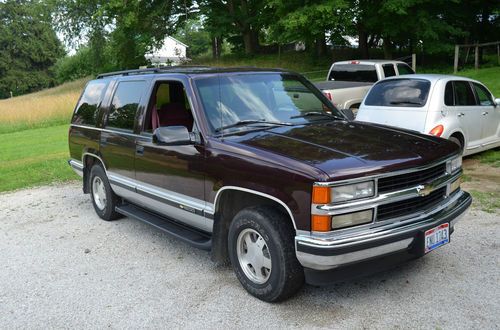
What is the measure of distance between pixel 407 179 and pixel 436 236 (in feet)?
1.79

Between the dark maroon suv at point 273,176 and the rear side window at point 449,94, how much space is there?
3.49 meters

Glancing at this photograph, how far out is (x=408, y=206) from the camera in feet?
12.4

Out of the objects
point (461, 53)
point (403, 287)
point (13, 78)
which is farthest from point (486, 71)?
point (13, 78)

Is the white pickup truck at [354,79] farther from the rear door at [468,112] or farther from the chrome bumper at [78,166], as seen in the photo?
the chrome bumper at [78,166]

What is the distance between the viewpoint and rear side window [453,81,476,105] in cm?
821

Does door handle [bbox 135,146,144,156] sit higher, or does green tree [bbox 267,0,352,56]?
green tree [bbox 267,0,352,56]

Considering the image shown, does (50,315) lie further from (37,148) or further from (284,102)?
(37,148)

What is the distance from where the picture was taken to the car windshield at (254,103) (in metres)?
4.54

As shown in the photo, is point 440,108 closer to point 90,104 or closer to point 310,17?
point 90,104

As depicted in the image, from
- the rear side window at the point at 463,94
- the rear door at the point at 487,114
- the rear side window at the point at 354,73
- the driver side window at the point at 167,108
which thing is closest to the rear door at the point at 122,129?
the driver side window at the point at 167,108

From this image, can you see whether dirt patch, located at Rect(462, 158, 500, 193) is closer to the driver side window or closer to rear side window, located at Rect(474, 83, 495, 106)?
rear side window, located at Rect(474, 83, 495, 106)

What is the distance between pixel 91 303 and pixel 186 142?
1.62 m

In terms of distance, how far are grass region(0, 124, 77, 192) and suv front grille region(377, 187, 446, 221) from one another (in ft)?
25.1

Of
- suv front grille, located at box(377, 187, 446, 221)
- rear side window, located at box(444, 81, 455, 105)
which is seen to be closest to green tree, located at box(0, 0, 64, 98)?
rear side window, located at box(444, 81, 455, 105)
